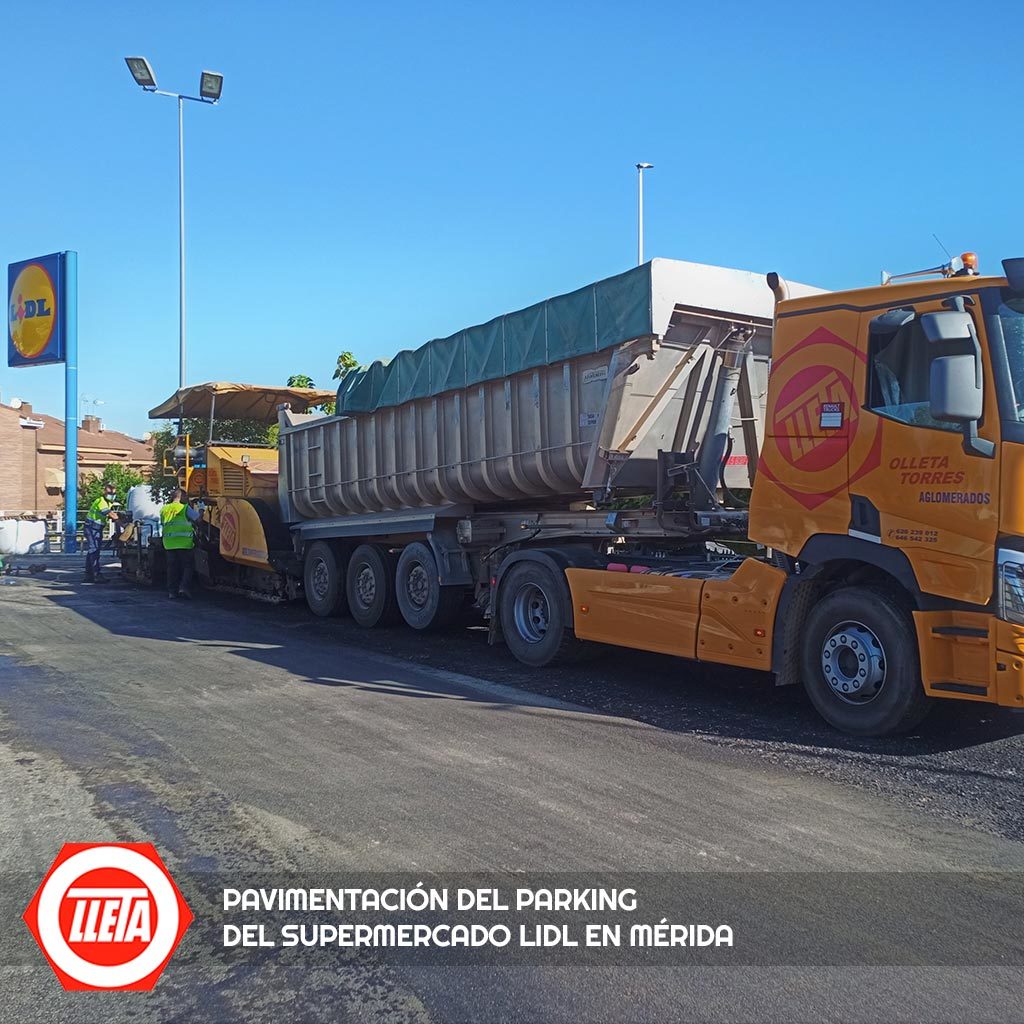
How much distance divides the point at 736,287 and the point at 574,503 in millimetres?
2642

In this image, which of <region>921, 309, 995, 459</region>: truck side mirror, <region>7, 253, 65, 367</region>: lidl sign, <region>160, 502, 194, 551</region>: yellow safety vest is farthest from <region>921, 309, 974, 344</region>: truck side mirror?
<region>7, 253, 65, 367</region>: lidl sign

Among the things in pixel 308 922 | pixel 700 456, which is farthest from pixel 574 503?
pixel 308 922

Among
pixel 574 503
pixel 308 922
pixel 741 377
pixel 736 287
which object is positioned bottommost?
pixel 308 922

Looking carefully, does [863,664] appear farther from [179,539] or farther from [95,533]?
[95,533]

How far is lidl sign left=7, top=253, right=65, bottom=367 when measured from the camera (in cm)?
2672

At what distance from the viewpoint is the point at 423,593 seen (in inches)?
448

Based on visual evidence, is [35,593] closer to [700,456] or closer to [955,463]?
[700,456]

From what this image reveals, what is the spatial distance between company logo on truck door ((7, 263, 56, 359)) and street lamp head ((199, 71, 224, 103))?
27.2 feet

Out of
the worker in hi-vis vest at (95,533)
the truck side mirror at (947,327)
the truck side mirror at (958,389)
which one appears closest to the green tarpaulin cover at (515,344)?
the truck side mirror at (947,327)

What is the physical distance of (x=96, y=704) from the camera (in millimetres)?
7531

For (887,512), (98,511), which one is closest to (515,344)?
(887,512)

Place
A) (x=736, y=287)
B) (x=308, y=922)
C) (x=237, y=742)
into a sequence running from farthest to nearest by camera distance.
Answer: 1. (x=736, y=287)
2. (x=237, y=742)
3. (x=308, y=922)

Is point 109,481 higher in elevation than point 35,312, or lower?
lower

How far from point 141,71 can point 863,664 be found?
21.0 m
